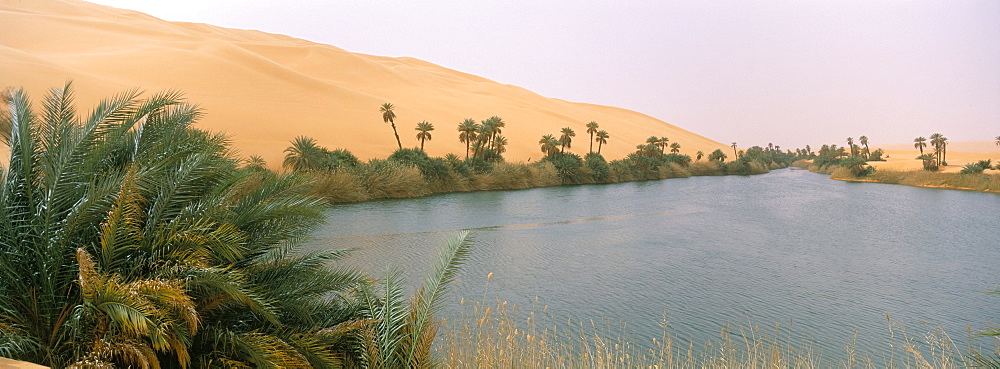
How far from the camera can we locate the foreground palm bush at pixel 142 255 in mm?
3127

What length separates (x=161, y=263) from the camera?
3.57 meters

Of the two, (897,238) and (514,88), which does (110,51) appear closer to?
(897,238)

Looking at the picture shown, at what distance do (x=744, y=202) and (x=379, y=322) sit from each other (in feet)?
103

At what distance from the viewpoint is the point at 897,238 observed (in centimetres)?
2066

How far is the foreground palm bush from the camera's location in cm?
313

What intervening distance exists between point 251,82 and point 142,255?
178 feet

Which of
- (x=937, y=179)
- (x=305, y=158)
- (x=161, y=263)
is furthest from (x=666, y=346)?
(x=937, y=179)

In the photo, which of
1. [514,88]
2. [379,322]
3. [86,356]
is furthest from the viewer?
[514,88]

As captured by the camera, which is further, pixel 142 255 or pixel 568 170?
pixel 568 170

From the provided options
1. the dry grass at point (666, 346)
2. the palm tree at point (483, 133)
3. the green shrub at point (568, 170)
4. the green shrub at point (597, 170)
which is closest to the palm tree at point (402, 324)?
the dry grass at point (666, 346)

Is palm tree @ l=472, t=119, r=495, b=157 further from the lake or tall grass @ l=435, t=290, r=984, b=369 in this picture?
tall grass @ l=435, t=290, r=984, b=369

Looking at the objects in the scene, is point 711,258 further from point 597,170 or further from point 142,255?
point 597,170

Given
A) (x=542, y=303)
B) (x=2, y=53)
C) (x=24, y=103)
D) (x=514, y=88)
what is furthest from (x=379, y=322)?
(x=514, y=88)

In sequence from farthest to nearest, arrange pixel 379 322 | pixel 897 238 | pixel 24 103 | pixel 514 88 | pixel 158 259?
pixel 514 88 < pixel 897 238 < pixel 379 322 < pixel 24 103 < pixel 158 259
